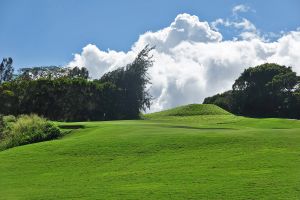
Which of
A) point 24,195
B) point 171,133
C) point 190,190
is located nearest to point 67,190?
point 24,195

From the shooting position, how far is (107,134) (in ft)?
123

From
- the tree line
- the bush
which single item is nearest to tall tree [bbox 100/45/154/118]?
the tree line

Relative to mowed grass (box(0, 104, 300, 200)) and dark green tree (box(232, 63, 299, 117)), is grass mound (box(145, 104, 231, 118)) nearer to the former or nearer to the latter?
dark green tree (box(232, 63, 299, 117))

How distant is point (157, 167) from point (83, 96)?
52.6 meters

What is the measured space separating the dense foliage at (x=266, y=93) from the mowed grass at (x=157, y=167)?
57.3 m

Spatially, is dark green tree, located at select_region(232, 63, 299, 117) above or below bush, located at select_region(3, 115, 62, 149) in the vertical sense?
above

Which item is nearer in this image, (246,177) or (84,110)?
(246,177)

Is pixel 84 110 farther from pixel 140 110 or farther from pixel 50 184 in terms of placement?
pixel 50 184

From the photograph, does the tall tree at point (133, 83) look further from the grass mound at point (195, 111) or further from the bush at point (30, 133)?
the bush at point (30, 133)

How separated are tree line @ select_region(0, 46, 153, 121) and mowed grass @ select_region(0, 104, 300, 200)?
3907cm

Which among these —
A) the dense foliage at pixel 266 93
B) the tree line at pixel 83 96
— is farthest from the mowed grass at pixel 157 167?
the dense foliage at pixel 266 93

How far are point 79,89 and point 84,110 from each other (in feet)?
10.5

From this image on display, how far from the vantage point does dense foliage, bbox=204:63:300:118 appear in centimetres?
9069

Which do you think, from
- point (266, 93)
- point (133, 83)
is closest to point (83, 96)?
point (133, 83)
